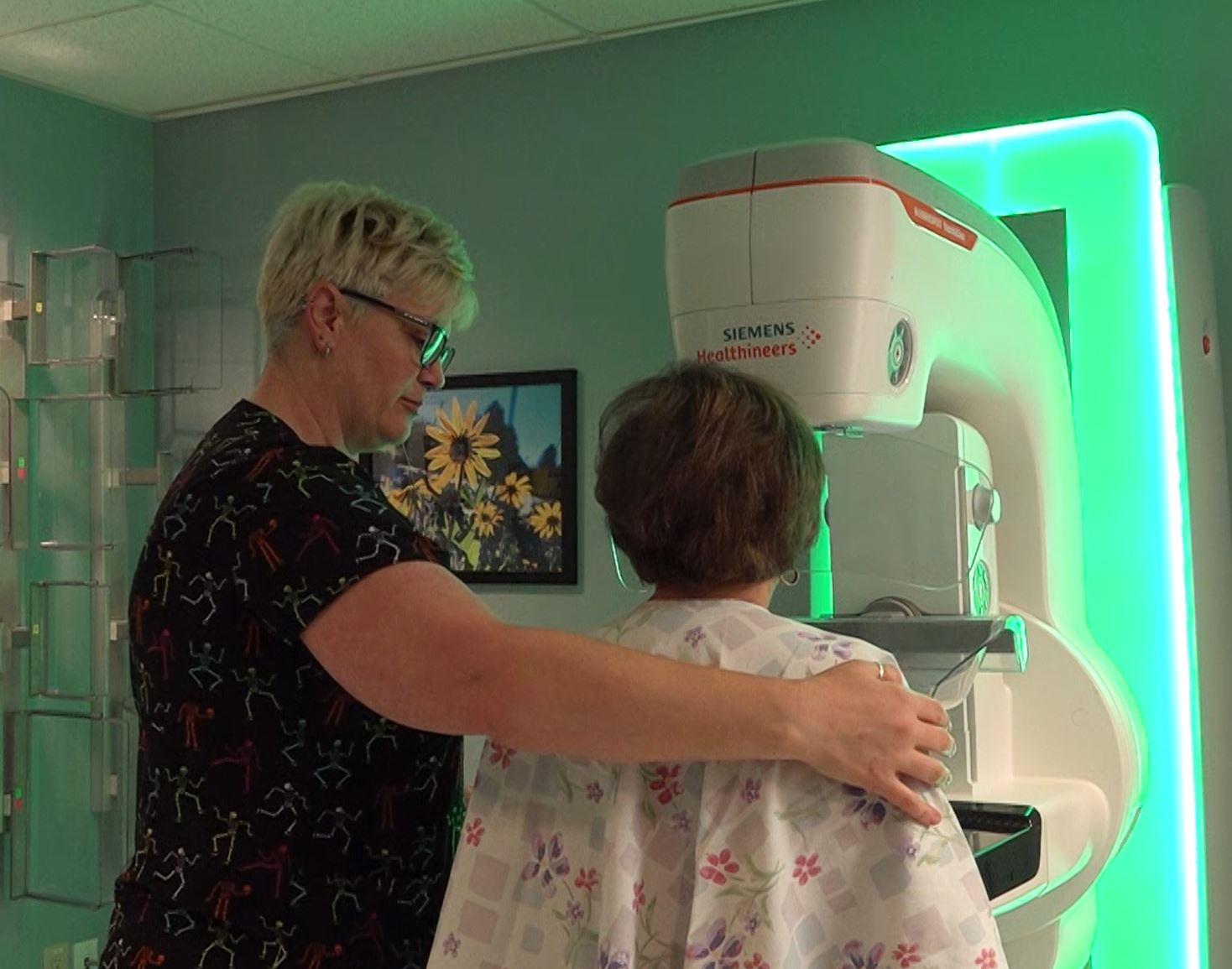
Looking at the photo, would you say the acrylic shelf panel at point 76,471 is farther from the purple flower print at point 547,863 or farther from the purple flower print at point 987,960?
the purple flower print at point 987,960

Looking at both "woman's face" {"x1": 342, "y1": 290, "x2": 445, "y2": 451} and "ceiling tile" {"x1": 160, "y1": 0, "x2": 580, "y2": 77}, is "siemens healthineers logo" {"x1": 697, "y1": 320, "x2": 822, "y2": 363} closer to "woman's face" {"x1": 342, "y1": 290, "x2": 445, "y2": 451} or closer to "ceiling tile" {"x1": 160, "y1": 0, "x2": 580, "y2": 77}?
"woman's face" {"x1": 342, "y1": 290, "x2": 445, "y2": 451}

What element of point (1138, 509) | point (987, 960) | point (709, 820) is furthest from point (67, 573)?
point (987, 960)

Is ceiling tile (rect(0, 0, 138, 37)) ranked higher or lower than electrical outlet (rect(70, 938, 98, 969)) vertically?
higher

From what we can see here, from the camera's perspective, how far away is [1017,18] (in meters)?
2.71

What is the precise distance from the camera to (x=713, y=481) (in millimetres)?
1123

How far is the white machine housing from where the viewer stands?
4.73 ft

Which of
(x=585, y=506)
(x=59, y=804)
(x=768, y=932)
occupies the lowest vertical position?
(x=59, y=804)

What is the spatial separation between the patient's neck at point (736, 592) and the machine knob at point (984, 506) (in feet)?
1.65

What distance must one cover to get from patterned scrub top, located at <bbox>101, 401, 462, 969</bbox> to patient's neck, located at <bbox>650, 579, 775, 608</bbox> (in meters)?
0.25

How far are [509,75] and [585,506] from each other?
993 millimetres

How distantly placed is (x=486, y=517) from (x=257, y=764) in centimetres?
194

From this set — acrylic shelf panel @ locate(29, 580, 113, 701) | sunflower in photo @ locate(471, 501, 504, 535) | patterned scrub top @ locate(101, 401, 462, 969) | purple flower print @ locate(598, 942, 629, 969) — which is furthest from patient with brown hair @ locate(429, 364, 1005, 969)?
acrylic shelf panel @ locate(29, 580, 113, 701)

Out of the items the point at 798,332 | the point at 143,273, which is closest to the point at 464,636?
the point at 798,332

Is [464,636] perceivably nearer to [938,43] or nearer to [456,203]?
[938,43]
